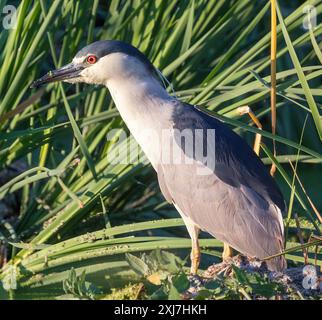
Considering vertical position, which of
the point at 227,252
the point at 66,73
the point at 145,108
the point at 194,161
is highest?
the point at 66,73

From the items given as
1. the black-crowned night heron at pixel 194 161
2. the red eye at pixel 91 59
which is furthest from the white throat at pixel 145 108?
the red eye at pixel 91 59

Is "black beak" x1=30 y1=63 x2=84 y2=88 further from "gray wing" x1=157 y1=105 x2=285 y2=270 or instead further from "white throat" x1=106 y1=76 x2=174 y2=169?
"gray wing" x1=157 y1=105 x2=285 y2=270

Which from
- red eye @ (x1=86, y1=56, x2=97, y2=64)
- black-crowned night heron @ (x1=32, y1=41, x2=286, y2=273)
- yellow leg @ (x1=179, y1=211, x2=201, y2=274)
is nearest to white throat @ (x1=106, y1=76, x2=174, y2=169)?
black-crowned night heron @ (x1=32, y1=41, x2=286, y2=273)

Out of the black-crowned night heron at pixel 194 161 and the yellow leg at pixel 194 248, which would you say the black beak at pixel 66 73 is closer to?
the black-crowned night heron at pixel 194 161

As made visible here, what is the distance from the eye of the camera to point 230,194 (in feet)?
11.2

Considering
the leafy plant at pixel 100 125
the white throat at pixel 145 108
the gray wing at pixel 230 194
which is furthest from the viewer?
the white throat at pixel 145 108

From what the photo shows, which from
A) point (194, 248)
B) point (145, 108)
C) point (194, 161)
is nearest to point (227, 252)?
point (194, 248)

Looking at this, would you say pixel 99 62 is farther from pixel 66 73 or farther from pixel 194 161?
pixel 194 161

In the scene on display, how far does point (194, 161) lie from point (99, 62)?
524mm

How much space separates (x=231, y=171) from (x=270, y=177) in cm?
14

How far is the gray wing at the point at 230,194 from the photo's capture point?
335 cm

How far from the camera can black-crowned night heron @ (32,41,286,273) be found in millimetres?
3359

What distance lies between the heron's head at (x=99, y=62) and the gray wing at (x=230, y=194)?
28 cm
